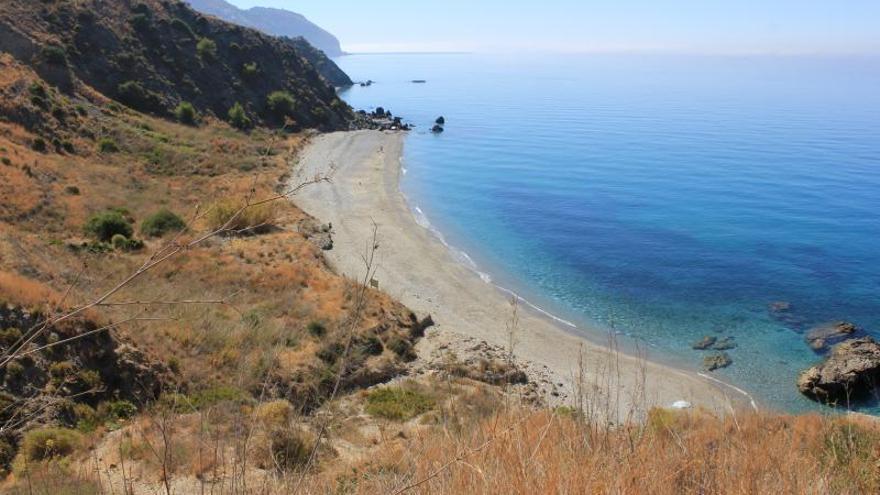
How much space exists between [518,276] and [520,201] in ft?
62.0

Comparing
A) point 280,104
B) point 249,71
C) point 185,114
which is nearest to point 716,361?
point 185,114

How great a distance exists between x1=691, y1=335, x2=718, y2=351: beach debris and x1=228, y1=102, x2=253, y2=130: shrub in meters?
58.2

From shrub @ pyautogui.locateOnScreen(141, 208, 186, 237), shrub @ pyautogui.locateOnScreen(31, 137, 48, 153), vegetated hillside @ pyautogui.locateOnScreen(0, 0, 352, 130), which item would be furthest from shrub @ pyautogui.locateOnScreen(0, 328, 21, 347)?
vegetated hillside @ pyautogui.locateOnScreen(0, 0, 352, 130)

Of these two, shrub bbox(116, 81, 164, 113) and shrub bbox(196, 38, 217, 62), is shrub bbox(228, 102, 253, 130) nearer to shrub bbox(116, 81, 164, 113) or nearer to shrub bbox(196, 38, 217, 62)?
shrub bbox(116, 81, 164, 113)

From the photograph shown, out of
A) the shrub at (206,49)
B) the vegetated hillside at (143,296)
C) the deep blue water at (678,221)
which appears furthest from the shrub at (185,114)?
the deep blue water at (678,221)

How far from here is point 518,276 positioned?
38.5m

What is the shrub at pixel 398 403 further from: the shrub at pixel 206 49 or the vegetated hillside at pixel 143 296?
the shrub at pixel 206 49

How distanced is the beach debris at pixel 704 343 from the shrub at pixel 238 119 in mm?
58154

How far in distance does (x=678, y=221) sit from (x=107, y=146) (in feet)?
150

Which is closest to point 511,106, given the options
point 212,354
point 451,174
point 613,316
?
point 451,174

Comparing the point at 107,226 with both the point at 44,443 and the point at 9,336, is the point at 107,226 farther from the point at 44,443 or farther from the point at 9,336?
the point at 44,443

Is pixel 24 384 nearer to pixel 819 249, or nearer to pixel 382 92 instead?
pixel 819 249

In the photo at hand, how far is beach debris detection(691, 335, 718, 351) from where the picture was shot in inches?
1136

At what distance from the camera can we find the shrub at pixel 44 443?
12109mm
